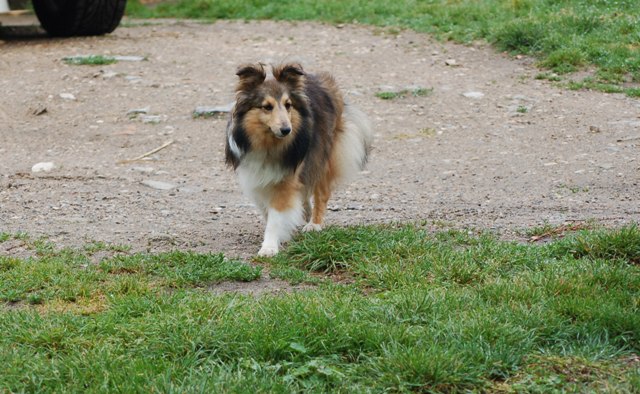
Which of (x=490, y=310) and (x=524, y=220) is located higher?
(x=490, y=310)

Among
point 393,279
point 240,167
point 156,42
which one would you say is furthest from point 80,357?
point 156,42

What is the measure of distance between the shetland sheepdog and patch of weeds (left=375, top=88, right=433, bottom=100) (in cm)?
323

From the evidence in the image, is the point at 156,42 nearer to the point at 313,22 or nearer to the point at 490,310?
the point at 313,22

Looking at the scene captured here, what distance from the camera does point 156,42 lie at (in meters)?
12.5

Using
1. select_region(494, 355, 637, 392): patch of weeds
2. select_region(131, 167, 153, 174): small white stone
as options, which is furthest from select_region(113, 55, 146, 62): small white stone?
select_region(494, 355, 637, 392): patch of weeds

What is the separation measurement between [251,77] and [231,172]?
7.07ft

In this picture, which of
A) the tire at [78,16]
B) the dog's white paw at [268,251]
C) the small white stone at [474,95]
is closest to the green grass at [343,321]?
the dog's white paw at [268,251]

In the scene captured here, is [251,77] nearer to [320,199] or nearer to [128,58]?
[320,199]

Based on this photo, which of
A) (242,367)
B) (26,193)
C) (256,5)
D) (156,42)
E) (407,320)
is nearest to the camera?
(242,367)

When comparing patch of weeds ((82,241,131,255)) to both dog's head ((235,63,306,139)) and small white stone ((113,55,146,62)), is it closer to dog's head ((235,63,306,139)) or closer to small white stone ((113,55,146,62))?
dog's head ((235,63,306,139))

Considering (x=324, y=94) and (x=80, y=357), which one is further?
(x=324, y=94)

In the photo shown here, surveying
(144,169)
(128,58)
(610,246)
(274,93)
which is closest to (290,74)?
(274,93)

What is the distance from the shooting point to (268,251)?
19.3ft

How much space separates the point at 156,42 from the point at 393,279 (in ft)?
27.4
